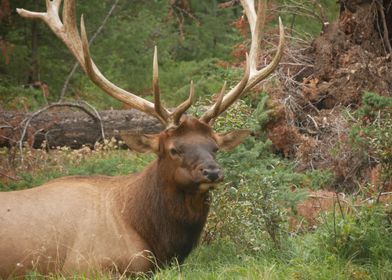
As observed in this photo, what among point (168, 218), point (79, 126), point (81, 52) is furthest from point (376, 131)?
point (79, 126)

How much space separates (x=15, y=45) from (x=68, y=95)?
2.30m

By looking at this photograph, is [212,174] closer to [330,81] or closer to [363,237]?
[363,237]

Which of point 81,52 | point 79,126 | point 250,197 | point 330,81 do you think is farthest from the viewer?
point 79,126

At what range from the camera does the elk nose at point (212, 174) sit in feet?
22.1

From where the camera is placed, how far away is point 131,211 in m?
7.41

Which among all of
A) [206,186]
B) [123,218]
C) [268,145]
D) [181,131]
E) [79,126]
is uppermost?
[181,131]

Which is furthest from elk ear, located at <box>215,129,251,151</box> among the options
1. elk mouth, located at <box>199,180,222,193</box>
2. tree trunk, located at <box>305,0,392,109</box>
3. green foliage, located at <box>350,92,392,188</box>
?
tree trunk, located at <box>305,0,392,109</box>

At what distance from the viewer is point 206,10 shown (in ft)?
74.5

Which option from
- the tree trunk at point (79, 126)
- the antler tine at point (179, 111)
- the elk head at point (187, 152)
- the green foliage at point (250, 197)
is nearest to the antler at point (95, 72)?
the antler tine at point (179, 111)

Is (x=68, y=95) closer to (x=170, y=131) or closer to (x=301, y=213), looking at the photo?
(x=301, y=213)

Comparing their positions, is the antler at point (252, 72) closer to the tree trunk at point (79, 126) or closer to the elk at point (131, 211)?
the elk at point (131, 211)

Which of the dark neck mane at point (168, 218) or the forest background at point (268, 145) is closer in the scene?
the forest background at point (268, 145)

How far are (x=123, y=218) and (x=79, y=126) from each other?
5.45m

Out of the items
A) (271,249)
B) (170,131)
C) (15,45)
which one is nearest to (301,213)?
(271,249)
